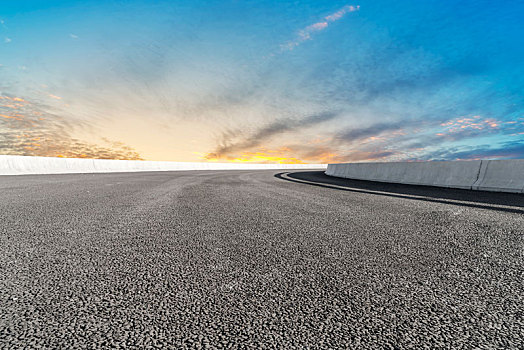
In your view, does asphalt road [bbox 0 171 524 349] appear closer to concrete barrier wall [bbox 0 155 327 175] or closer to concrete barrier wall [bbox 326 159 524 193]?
concrete barrier wall [bbox 326 159 524 193]

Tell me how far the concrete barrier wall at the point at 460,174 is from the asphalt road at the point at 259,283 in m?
6.12

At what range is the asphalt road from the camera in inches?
58.4

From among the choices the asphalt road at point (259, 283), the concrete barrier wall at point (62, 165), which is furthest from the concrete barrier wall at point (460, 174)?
→ the concrete barrier wall at point (62, 165)

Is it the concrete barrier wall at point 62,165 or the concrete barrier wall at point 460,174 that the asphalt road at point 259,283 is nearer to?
the concrete barrier wall at point 460,174

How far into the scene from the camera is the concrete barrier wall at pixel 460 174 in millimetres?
8742

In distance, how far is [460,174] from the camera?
10305 millimetres

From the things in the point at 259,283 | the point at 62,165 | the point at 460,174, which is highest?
the point at 62,165

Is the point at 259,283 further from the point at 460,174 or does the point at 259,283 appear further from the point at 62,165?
the point at 62,165

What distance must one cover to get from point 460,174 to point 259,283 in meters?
11.5

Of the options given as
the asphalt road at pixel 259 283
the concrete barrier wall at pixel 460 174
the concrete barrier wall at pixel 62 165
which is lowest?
the asphalt road at pixel 259 283

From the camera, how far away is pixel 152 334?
1470mm

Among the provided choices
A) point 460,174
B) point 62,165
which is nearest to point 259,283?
point 460,174

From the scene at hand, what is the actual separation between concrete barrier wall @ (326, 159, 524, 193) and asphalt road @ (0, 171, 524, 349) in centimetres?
612

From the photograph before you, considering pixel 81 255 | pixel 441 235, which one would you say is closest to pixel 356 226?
pixel 441 235
